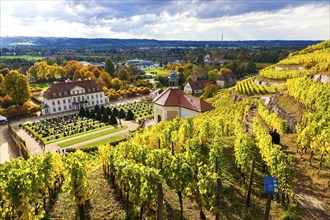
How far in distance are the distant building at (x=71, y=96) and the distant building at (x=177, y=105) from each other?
27.8m

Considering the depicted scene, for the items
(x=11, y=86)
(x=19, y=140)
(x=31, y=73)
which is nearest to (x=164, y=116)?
(x=19, y=140)

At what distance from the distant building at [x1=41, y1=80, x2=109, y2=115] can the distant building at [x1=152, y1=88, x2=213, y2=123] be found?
91.1 feet

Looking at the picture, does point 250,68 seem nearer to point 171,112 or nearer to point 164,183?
point 171,112

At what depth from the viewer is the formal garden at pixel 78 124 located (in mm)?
45125

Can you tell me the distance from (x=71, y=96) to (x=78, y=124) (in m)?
16.0

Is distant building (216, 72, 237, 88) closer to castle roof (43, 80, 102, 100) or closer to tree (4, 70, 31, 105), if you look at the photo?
castle roof (43, 80, 102, 100)

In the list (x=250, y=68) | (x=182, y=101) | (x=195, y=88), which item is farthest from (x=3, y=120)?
(x=250, y=68)

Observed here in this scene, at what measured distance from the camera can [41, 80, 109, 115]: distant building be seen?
61.4m

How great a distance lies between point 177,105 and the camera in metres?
45.8

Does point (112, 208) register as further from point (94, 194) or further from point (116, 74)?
point (116, 74)

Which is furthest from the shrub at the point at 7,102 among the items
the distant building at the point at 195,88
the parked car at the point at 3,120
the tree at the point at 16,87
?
the distant building at the point at 195,88

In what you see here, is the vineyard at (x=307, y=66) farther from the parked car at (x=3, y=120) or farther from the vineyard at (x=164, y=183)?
the parked car at (x=3, y=120)

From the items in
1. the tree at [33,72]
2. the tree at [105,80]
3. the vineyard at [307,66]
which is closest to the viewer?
the vineyard at [307,66]

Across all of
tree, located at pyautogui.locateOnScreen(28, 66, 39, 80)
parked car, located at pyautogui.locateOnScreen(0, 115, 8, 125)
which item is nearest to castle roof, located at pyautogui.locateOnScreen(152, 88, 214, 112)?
parked car, located at pyautogui.locateOnScreen(0, 115, 8, 125)
